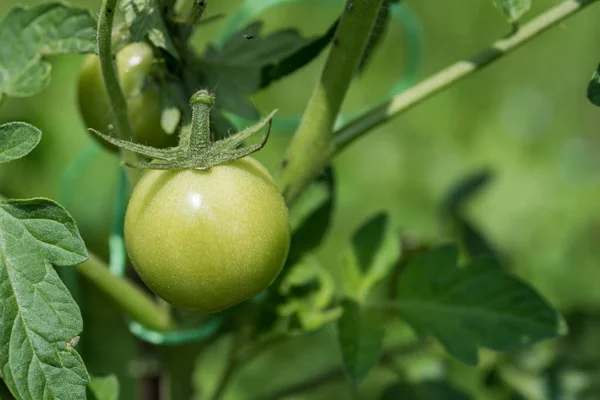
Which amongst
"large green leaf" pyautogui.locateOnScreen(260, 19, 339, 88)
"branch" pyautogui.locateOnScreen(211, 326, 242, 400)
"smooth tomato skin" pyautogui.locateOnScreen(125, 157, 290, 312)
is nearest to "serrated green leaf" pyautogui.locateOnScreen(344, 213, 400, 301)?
"branch" pyautogui.locateOnScreen(211, 326, 242, 400)

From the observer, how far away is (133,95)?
1016 millimetres

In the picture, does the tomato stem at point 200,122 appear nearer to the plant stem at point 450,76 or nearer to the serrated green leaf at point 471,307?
the plant stem at point 450,76

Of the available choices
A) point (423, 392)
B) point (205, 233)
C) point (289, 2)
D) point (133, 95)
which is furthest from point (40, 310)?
point (289, 2)

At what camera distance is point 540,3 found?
307 centimetres

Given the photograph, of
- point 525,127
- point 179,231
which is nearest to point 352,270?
point 179,231

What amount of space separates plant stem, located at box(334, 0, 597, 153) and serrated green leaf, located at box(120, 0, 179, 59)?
0.91 ft

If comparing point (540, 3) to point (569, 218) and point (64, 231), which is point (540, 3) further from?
point (64, 231)

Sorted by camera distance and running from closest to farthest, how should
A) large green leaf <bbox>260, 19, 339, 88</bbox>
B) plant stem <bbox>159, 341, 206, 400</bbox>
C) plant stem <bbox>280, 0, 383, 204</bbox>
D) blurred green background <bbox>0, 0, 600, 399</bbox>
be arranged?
plant stem <bbox>280, 0, 383, 204</bbox> → large green leaf <bbox>260, 19, 339, 88</bbox> → plant stem <bbox>159, 341, 206, 400</bbox> → blurred green background <bbox>0, 0, 600, 399</bbox>

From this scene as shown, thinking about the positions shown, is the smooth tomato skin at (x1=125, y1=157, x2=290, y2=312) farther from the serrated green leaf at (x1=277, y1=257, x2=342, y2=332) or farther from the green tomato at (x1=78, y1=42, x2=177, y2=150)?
the serrated green leaf at (x1=277, y1=257, x2=342, y2=332)

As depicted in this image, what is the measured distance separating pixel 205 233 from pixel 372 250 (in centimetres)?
52

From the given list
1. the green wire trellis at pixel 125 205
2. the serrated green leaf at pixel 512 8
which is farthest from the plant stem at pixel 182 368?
the serrated green leaf at pixel 512 8

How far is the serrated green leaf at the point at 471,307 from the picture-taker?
1.14m

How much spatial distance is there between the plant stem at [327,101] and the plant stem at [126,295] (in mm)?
313

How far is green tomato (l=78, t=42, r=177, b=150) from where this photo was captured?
3.29 ft
